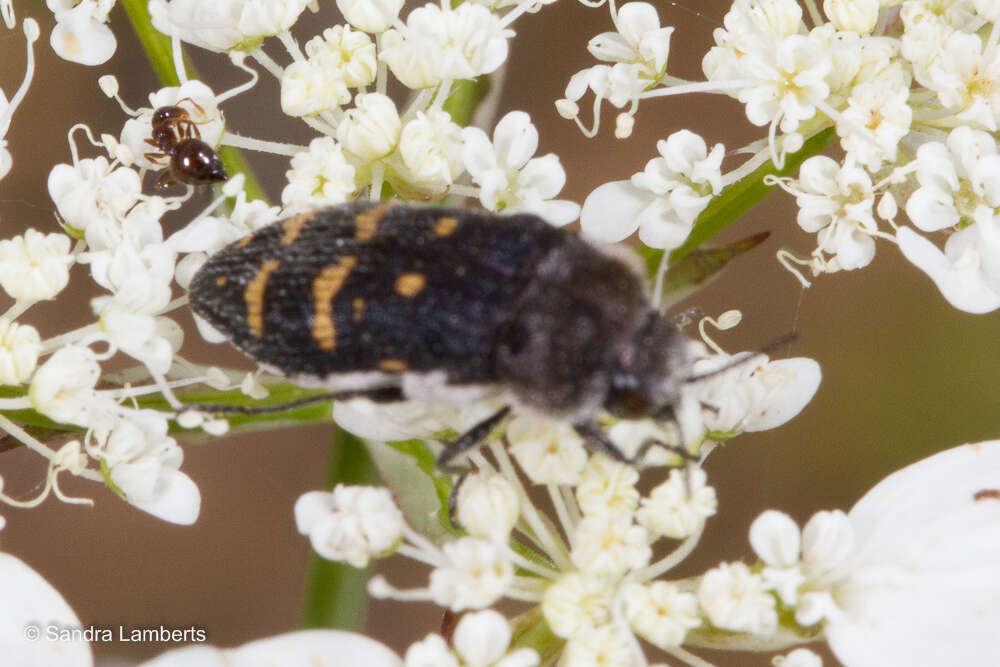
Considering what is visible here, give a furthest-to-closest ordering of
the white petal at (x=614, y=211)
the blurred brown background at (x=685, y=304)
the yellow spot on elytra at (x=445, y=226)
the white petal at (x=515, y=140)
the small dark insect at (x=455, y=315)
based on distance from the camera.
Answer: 1. the blurred brown background at (x=685, y=304)
2. the white petal at (x=614, y=211)
3. the white petal at (x=515, y=140)
4. the yellow spot on elytra at (x=445, y=226)
5. the small dark insect at (x=455, y=315)

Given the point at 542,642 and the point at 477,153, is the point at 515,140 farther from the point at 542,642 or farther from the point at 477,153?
the point at 542,642

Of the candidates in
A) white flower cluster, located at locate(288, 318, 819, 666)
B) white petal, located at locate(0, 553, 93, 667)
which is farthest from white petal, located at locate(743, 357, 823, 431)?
white petal, located at locate(0, 553, 93, 667)

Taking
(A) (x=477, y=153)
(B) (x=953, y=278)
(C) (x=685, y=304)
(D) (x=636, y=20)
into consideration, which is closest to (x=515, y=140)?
(A) (x=477, y=153)

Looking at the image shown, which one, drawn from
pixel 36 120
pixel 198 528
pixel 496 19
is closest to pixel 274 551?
pixel 198 528

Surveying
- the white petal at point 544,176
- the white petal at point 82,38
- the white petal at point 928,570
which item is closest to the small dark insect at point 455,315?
the white petal at point 544,176

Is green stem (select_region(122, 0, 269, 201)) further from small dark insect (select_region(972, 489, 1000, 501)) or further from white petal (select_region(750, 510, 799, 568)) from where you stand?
small dark insect (select_region(972, 489, 1000, 501))

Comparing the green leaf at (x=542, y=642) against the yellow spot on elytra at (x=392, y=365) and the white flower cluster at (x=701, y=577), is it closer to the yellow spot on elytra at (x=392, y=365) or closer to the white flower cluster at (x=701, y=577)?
the white flower cluster at (x=701, y=577)
